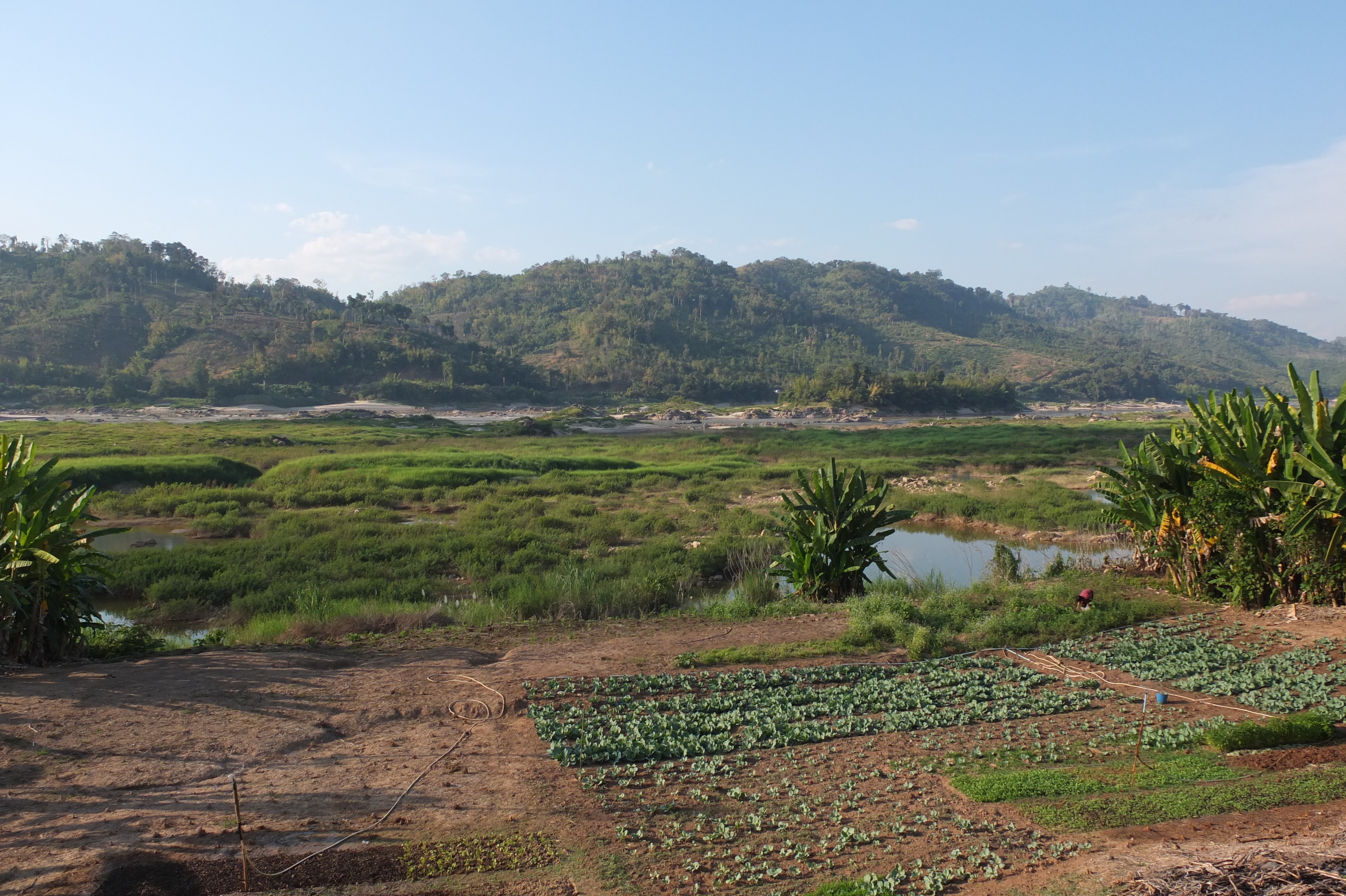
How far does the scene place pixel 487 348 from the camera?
432ft

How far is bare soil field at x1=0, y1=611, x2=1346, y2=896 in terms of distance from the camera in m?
4.64

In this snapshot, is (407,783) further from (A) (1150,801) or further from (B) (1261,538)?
(B) (1261,538)

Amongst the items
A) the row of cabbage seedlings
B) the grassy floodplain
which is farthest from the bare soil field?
the grassy floodplain

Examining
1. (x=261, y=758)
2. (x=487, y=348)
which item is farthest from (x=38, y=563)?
(x=487, y=348)

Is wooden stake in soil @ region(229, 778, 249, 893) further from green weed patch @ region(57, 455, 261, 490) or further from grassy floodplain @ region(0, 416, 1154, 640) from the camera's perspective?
green weed patch @ region(57, 455, 261, 490)

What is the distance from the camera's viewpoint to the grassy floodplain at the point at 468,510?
14.3 metres

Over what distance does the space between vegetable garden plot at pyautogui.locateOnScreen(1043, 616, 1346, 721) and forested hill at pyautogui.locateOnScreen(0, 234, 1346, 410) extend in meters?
90.7

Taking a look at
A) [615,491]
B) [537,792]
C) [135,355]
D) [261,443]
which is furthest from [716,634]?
[135,355]

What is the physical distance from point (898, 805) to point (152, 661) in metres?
7.63

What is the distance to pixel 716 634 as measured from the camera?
10516 millimetres

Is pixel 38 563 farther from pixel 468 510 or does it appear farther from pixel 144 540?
pixel 468 510

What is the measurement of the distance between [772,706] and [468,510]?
19667 mm

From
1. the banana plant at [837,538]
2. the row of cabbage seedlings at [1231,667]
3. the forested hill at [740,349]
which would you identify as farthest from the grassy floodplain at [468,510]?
the forested hill at [740,349]

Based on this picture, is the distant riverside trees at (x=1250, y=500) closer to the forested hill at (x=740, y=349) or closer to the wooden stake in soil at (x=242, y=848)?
the wooden stake in soil at (x=242, y=848)
